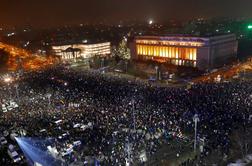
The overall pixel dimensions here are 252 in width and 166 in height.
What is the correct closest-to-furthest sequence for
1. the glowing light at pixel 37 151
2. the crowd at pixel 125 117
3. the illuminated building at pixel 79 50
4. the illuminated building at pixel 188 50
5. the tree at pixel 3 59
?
the glowing light at pixel 37 151 < the crowd at pixel 125 117 < the illuminated building at pixel 188 50 < the tree at pixel 3 59 < the illuminated building at pixel 79 50

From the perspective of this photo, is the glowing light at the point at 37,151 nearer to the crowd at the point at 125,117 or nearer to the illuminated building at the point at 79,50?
the crowd at the point at 125,117

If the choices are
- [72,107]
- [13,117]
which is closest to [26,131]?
[13,117]

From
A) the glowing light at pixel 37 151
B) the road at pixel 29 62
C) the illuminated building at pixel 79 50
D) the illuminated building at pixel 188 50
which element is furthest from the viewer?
the illuminated building at pixel 79 50

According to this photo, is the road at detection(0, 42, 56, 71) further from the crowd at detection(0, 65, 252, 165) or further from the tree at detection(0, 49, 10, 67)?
the crowd at detection(0, 65, 252, 165)

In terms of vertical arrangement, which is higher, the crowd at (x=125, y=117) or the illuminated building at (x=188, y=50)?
the illuminated building at (x=188, y=50)

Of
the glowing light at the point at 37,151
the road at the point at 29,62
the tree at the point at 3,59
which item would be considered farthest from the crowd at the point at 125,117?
the tree at the point at 3,59

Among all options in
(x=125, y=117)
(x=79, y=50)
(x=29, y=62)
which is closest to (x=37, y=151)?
(x=125, y=117)

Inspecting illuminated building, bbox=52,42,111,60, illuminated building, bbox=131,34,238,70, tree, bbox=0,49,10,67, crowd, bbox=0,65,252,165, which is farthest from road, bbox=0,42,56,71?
crowd, bbox=0,65,252,165
